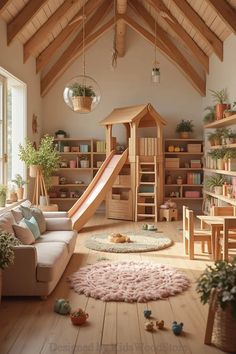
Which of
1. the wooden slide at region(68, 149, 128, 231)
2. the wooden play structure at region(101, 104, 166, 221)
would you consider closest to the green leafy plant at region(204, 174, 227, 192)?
the wooden play structure at region(101, 104, 166, 221)

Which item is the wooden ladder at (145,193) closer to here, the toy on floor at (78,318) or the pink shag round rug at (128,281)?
the pink shag round rug at (128,281)

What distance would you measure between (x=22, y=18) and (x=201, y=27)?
3467 millimetres

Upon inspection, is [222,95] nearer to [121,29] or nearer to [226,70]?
[226,70]

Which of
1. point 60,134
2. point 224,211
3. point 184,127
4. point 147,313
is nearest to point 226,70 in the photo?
point 184,127

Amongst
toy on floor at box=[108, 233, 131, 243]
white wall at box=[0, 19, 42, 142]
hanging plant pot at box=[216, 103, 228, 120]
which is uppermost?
white wall at box=[0, 19, 42, 142]

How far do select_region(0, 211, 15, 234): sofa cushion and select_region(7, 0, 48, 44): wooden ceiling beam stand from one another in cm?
367

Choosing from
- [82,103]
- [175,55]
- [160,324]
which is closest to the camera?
[160,324]

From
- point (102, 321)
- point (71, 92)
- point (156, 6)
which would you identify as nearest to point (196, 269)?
point (102, 321)

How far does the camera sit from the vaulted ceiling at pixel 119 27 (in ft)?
24.2

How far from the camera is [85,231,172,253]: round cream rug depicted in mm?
6449

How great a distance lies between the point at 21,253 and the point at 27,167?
15.8ft

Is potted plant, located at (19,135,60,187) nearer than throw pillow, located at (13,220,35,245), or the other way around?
throw pillow, located at (13,220,35,245)

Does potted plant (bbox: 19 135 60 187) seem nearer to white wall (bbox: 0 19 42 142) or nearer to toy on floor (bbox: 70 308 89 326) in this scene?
white wall (bbox: 0 19 42 142)

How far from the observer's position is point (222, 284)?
3090 mm
